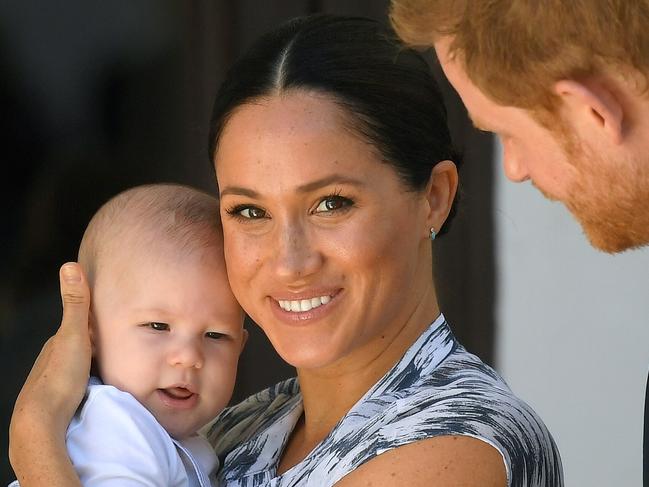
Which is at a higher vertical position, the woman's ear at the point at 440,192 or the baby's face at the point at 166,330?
the woman's ear at the point at 440,192

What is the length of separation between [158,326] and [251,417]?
41 centimetres

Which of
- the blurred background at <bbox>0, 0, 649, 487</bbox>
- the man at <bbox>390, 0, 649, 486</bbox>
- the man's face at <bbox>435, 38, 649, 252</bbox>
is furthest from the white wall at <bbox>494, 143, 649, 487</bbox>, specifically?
the man at <bbox>390, 0, 649, 486</bbox>

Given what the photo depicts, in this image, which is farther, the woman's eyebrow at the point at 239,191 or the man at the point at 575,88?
the woman's eyebrow at the point at 239,191

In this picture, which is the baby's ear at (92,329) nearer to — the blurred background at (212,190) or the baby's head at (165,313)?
the baby's head at (165,313)

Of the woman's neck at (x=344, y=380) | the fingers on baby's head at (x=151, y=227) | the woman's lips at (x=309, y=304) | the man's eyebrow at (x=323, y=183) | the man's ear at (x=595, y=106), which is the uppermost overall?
the man's ear at (x=595, y=106)

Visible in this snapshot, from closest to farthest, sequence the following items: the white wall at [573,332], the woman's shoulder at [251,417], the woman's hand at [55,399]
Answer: the woman's hand at [55,399]
the woman's shoulder at [251,417]
the white wall at [573,332]

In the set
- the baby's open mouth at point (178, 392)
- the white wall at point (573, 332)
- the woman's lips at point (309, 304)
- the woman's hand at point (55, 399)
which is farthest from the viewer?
the white wall at point (573, 332)

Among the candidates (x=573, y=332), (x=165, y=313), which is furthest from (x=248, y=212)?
(x=573, y=332)

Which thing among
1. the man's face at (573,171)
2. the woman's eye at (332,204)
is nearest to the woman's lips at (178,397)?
the woman's eye at (332,204)

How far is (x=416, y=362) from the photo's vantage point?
252 centimetres

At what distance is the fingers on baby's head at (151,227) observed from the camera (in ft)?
8.80

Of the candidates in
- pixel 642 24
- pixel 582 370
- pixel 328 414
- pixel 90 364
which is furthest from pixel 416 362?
pixel 582 370

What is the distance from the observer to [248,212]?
8.46 ft

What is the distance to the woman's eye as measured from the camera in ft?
8.13
